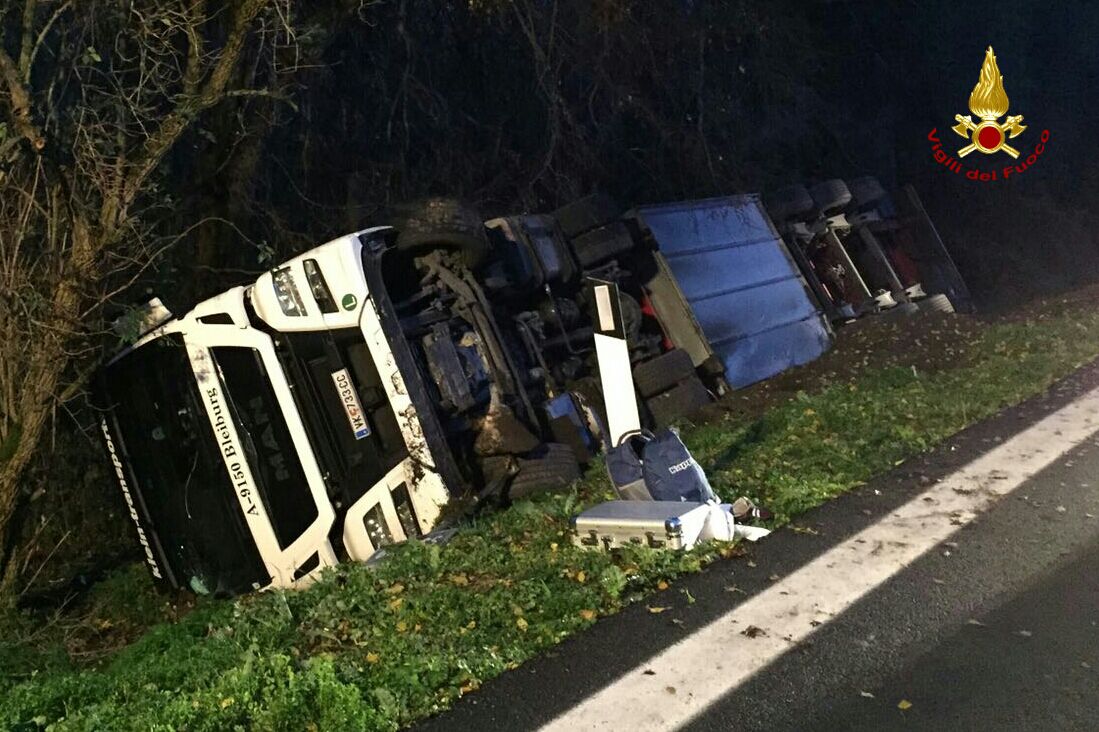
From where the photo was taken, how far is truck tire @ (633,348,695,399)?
7.91 meters

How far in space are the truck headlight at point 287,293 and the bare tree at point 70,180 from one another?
658 millimetres

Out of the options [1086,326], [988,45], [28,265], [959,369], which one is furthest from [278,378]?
[988,45]

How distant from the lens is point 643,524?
163 inches

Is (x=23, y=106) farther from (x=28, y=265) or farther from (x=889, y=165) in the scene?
(x=889, y=165)

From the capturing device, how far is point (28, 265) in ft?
17.6

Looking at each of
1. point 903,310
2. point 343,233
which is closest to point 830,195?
point 903,310

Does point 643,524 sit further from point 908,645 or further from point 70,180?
point 70,180

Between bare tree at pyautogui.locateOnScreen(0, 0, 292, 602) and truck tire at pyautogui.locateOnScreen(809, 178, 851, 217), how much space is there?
7.14 meters

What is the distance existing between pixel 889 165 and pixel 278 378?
44.6 feet

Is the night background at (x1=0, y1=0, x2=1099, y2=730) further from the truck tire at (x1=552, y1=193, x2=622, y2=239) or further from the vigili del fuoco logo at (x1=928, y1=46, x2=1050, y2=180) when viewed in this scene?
the vigili del fuoco logo at (x1=928, y1=46, x2=1050, y2=180)

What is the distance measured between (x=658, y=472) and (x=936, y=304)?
8148 mm

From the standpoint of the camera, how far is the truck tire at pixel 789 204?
35.1 ft

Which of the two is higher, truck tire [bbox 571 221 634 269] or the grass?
truck tire [bbox 571 221 634 269]

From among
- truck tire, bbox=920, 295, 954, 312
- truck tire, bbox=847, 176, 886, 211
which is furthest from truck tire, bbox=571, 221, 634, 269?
truck tire, bbox=920, 295, 954, 312
